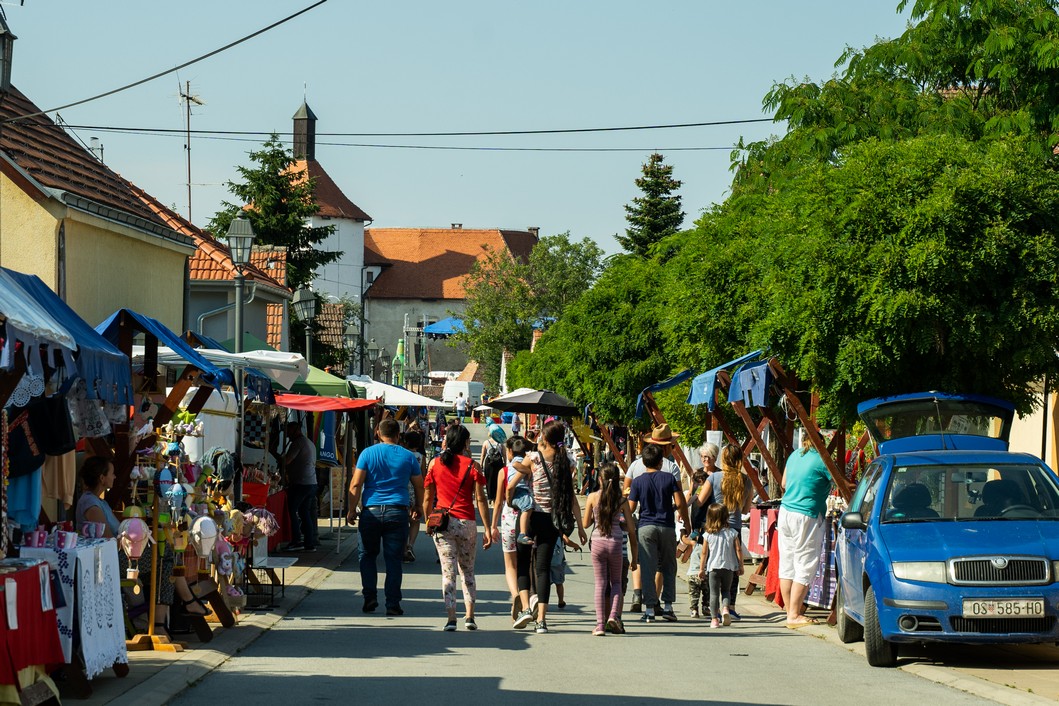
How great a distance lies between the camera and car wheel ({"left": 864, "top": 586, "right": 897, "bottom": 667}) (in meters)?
11.1

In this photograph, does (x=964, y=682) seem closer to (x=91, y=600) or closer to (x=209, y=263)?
(x=91, y=600)

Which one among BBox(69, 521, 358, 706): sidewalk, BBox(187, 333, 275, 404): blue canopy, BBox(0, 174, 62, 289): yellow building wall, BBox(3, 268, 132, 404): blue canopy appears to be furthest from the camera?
BBox(187, 333, 275, 404): blue canopy

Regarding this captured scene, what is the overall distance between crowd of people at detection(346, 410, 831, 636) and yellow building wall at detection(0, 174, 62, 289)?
553 cm

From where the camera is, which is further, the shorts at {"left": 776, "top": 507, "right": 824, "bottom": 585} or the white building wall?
the white building wall

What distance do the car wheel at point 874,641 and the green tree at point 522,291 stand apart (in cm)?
7684

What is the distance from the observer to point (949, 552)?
10734 mm

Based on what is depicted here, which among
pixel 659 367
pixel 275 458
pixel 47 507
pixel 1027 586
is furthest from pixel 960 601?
pixel 659 367

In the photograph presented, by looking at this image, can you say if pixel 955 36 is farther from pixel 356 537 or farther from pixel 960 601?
pixel 356 537

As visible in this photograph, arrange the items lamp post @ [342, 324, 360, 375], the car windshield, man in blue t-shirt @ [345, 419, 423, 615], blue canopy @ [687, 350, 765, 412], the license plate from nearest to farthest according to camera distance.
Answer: the license plate → the car windshield → man in blue t-shirt @ [345, 419, 423, 615] → blue canopy @ [687, 350, 765, 412] → lamp post @ [342, 324, 360, 375]

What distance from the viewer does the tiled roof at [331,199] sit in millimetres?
129250

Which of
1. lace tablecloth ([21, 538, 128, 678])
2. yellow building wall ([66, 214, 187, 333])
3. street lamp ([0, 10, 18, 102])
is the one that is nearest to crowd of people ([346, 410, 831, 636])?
lace tablecloth ([21, 538, 128, 678])

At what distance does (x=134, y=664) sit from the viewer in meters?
10.8

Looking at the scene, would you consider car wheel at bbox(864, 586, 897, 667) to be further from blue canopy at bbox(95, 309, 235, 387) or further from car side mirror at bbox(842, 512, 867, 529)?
blue canopy at bbox(95, 309, 235, 387)

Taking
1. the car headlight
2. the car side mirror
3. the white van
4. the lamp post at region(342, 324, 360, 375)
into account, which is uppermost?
the lamp post at region(342, 324, 360, 375)
